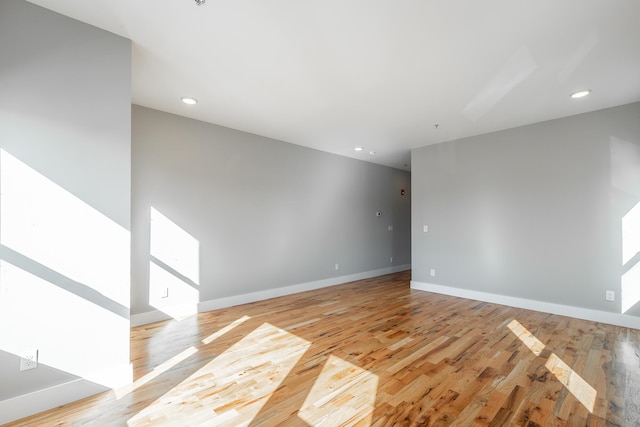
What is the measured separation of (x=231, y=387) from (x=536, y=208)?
4.50 meters

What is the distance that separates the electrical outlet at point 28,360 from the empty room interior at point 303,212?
0.04 feet

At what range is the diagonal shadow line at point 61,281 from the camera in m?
1.74

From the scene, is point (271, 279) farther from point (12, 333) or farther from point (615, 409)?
point (615, 409)

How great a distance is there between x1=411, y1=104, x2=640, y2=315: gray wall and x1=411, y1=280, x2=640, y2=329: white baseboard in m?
0.07

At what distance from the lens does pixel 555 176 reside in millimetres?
3910

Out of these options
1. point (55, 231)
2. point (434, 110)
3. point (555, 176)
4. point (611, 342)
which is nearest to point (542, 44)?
point (434, 110)

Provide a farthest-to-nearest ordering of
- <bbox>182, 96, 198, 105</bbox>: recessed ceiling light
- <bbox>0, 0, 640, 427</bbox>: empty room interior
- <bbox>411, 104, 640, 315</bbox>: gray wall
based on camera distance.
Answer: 1. <bbox>411, 104, 640, 315</bbox>: gray wall
2. <bbox>182, 96, 198, 105</bbox>: recessed ceiling light
3. <bbox>0, 0, 640, 427</bbox>: empty room interior

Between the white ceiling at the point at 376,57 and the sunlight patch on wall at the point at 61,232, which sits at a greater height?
the white ceiling at the point at 376,57

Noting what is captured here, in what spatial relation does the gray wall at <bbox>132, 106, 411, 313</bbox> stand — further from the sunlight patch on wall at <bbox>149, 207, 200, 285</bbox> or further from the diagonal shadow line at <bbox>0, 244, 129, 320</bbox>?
the diagonal shadow line at <bbox>0, 244, 129, 320</bbox>

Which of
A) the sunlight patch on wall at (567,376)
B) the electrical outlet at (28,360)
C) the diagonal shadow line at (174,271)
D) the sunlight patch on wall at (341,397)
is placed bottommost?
the sunlight patch on wall at (567,376)

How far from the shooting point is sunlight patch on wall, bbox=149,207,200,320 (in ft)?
11.5

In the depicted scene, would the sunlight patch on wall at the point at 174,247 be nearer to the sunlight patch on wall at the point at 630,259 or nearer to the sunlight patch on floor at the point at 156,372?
the sunlight patch on floor at the point at 156,372

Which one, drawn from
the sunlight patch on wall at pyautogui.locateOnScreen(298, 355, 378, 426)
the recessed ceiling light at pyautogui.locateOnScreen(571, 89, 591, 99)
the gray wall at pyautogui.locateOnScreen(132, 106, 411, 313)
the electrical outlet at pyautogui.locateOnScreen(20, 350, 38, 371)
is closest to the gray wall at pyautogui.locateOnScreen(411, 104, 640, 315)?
the recessed ceiling light at pyautogui.locateOnScreen(571, 89, 591, 99)

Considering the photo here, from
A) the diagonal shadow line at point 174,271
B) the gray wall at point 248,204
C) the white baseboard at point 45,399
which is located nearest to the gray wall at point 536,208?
the gray wall at point 248,204
